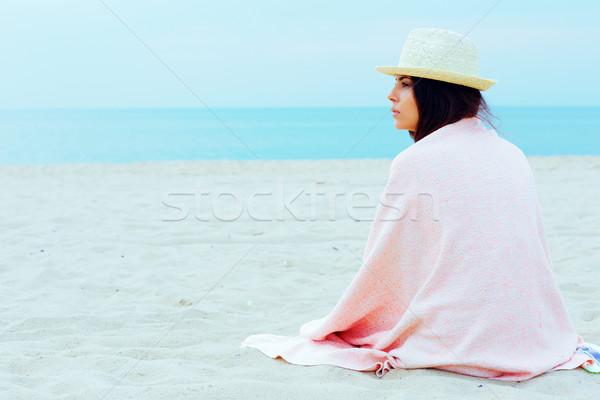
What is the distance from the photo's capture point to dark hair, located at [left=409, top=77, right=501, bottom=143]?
2170mm

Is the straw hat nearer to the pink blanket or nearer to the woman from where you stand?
the woman

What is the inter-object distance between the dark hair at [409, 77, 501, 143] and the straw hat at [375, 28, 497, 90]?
44 millimetres

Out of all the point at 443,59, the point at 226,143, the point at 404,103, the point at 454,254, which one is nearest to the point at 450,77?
the point at 443,59

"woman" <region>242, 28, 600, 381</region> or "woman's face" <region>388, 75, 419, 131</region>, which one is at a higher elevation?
"woman's face" <region>388, 75, 419, 131</region>

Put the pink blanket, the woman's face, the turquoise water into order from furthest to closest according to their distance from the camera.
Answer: the turquoise water
the woman's face
the pink blanket

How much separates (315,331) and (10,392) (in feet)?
3.69

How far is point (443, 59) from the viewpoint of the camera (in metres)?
2.12

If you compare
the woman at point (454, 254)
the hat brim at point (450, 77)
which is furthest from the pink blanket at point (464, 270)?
the hat brim at point (450, 77)

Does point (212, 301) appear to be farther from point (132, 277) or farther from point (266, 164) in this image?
point (266, 164)

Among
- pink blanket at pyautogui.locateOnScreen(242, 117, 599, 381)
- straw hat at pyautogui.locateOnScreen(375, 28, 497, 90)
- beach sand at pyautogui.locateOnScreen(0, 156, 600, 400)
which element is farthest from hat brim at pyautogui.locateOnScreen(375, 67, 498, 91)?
beach sand at pyautogui.locateOnScreen(0, 156, 600, 400)

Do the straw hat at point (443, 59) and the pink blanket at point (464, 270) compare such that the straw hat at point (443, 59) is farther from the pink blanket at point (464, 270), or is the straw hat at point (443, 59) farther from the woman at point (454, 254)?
the pink blanket at point (464, 270)

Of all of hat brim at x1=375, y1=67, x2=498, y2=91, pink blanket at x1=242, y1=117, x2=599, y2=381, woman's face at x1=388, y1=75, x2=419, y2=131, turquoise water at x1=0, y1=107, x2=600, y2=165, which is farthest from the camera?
turquoise water at x1=0, y1=107, x2=600, y2=165

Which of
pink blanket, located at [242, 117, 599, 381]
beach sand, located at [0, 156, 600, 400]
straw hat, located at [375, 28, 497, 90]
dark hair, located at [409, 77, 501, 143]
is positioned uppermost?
straw hat, located at [375, 28, 497, 90]

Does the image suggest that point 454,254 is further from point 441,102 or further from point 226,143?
point 226,143
